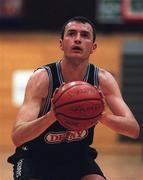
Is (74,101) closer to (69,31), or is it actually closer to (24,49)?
(69,31)

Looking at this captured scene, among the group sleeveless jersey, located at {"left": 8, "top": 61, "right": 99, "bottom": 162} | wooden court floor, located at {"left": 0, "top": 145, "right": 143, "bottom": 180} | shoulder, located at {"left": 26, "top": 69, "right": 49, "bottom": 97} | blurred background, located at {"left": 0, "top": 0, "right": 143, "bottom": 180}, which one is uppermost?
shoulder, located at {"left": 26, "top": 69, "right": 49, "bottom": 97}

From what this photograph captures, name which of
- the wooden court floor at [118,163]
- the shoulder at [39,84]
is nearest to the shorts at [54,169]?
the shoulder at [39,84]

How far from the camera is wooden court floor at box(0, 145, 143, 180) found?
9.24 meters

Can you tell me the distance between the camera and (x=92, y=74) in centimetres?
498

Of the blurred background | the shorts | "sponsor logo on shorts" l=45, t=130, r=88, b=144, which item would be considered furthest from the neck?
the blurred background

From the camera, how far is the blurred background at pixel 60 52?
12.2 meters

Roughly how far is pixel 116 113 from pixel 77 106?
66 centimetres

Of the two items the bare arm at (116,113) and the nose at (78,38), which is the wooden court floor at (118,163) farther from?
the nose at (78,38)

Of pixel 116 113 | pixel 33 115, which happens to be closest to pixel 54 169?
pixel 33 115

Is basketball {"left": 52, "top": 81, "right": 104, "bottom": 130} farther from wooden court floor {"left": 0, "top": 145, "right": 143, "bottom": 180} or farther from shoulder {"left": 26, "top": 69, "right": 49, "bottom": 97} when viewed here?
wooden court floor {"left": 0, "top": 145, "right": 143, "bottom": 180}

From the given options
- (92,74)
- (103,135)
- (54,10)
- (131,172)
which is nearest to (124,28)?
(54,10)

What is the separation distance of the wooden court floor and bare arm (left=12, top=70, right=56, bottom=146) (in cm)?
411

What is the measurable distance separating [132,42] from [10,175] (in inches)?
181

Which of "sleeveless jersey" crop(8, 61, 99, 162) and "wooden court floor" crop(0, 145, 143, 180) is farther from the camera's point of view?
"wooden court floor" crop(0, 145, 143, 180)
